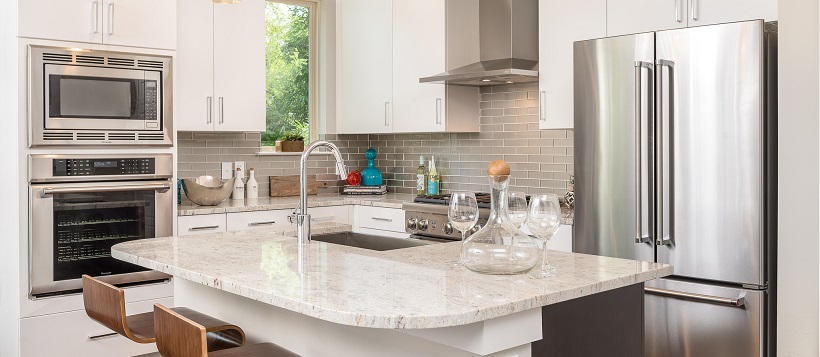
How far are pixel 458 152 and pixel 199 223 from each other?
1.94 meters

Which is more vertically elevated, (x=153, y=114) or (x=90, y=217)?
(x=153, y=114)

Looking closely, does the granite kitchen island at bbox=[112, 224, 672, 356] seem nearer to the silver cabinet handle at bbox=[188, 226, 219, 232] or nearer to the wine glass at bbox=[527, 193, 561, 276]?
the wine glass at bbox=[527, 193, 561, 276]

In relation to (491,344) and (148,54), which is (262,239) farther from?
(148,54)

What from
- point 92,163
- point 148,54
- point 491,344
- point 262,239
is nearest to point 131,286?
point 92,163

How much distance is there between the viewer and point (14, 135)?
389 cm

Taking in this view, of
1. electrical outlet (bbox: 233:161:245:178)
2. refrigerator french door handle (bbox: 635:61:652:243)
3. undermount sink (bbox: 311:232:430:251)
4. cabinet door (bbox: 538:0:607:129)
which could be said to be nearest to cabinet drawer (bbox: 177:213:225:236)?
electrical outlet (bbox: 233:161:245:178)

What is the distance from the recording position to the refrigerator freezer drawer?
3.06m

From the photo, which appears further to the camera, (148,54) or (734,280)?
(148,54)

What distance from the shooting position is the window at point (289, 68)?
563cm

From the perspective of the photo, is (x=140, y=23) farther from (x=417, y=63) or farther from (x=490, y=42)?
(x=490, y=42)

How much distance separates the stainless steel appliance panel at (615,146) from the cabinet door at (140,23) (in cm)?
229

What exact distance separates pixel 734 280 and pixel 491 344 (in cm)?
172

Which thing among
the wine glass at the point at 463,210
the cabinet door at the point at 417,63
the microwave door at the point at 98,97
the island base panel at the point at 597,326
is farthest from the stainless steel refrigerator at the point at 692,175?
the microwave door at the point at 98,97

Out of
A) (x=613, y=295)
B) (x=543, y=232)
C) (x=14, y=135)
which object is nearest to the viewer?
(x=543, y=232)
